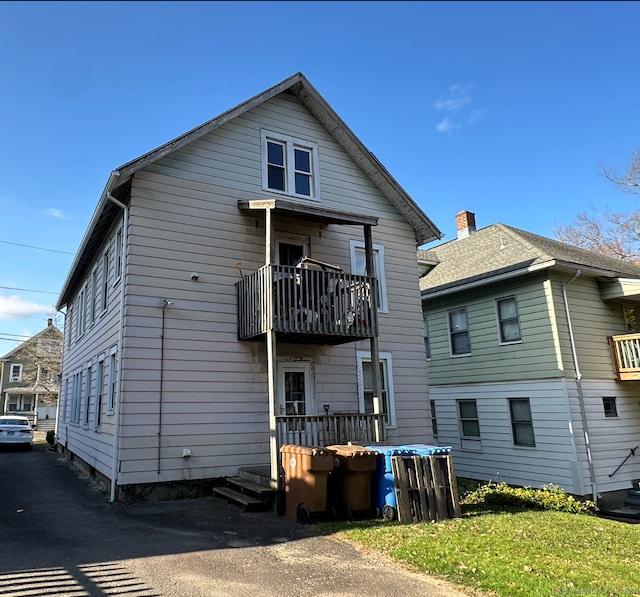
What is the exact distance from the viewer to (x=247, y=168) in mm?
12016

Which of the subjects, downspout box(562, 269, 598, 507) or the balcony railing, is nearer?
downspout box(562, 269, 598, 507)

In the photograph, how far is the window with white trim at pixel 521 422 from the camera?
15172 mm

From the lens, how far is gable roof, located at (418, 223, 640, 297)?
1500 cm

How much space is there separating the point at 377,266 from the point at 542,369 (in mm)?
6058

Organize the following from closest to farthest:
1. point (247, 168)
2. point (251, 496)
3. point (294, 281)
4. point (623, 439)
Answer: point (251, 496)
point (294, 281)
point (247, 168)
point (623, 439)

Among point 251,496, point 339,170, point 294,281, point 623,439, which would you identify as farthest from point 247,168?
point 623,439

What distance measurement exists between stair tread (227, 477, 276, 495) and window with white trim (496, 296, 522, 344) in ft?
33.2

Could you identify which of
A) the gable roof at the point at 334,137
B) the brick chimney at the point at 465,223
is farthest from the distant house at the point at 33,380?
the brick chimney at the point at 465,223

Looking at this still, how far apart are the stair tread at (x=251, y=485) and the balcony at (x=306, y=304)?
2809 mm

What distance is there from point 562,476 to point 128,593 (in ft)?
42.4

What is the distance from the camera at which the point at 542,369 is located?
14812 millimetres

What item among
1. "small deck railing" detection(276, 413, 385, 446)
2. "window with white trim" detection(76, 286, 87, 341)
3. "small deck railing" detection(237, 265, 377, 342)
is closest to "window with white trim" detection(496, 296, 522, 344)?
"small deck railing" detection(237, 265, 377, 342)

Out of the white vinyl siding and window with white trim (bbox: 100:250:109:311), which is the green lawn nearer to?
the white vinyl siding

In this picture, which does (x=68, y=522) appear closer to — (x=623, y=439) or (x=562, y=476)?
(x=562, y=476)
